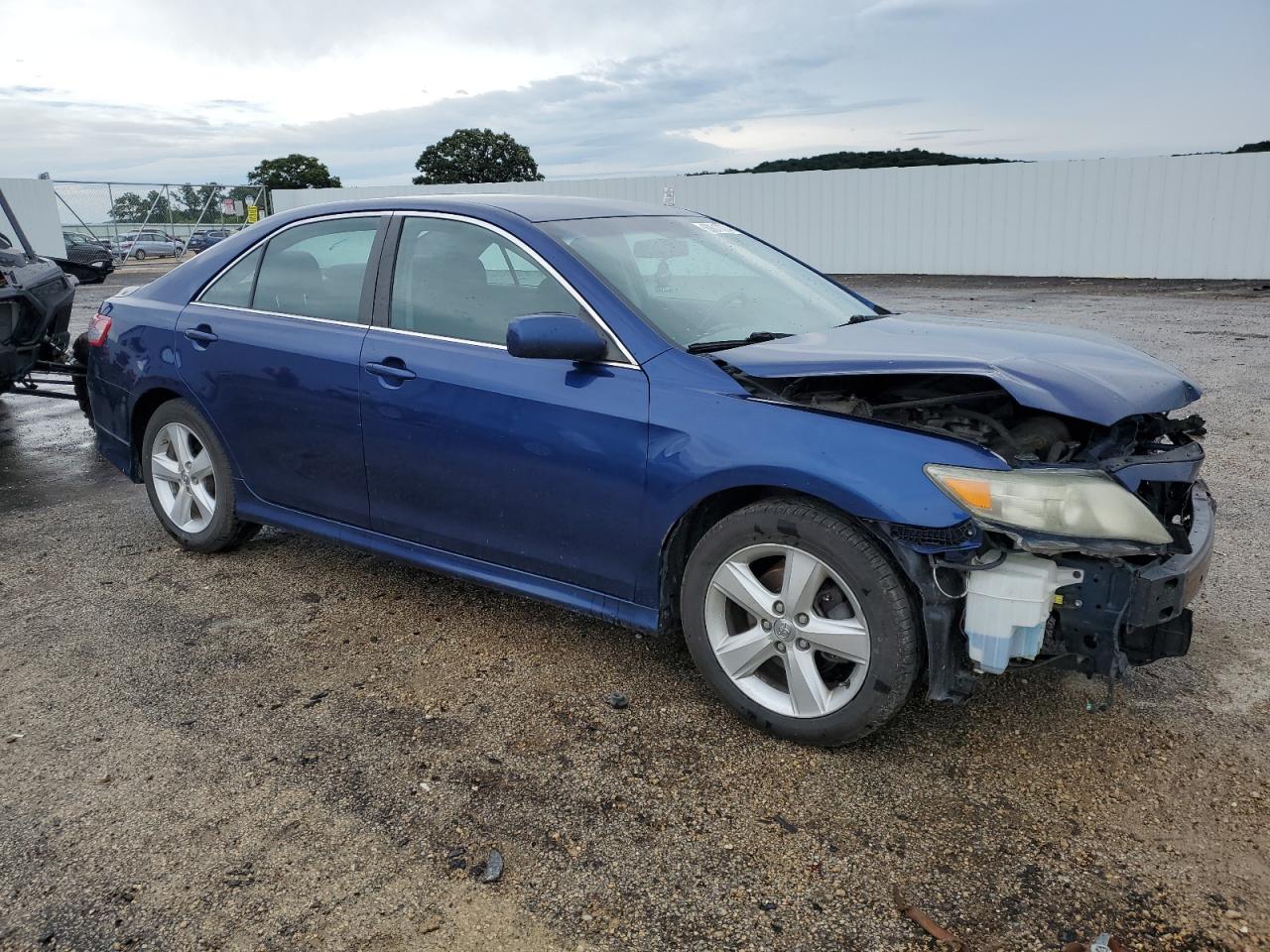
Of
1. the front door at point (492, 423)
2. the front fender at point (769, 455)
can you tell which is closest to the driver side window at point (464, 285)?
the front door at point (492, 423)

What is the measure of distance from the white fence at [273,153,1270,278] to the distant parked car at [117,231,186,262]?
8228 mm

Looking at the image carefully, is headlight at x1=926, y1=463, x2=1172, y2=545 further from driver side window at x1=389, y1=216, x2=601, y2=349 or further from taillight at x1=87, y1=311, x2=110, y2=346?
taillight at x1=87, y1=311, x2=110, y2=346

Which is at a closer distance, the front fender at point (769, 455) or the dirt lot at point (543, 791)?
the dirt lot at point (543, 791)

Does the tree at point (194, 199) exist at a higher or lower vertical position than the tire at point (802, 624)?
higher

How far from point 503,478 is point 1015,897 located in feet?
6.77

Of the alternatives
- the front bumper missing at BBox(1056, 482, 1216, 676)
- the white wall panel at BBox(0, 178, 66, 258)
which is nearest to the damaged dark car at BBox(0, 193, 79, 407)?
the front bumper missing at BBox(1056, 482, 1216, 676)

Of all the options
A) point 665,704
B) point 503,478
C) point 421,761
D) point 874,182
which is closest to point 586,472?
point 503,478

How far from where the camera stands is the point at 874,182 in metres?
27.3

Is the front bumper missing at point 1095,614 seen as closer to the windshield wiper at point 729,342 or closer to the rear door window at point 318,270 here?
the windshield wiper at point 729,342

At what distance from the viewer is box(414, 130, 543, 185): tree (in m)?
68.2

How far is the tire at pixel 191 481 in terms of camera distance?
15.6ft

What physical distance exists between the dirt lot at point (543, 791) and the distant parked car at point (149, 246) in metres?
28.5

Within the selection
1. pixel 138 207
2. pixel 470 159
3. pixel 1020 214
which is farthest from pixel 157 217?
pixel 470 159

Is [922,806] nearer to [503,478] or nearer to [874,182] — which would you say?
[503,478]
